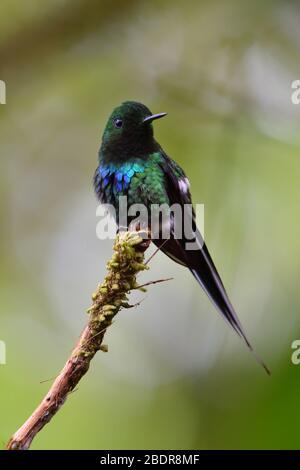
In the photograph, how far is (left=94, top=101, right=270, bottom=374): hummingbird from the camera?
3.47 meters

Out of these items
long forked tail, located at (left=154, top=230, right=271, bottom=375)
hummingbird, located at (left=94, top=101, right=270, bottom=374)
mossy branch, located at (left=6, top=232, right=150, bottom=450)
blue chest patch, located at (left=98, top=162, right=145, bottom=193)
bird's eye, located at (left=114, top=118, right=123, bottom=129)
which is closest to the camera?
mossy branch, located at (left=6, top=232, right=150, bottom=450)

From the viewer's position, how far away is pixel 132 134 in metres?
3.62

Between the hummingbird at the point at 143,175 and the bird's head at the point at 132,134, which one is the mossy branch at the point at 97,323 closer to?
the hummingbird at the point at 143,175

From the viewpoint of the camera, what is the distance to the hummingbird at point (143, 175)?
3469 mm

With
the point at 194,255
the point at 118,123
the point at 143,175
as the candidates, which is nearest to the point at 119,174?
the point at 143,175

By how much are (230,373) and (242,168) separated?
122cm

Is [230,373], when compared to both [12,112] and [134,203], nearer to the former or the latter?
[134,203]

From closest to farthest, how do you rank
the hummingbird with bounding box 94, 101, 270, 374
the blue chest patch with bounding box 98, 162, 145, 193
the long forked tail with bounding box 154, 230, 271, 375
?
the long forked tail with bounding box 154, 230, 271, 375
the hummingbird with bounding box 94, 101, 270, 374
the blue chest patch with bounding box 98, 162, 145, 193

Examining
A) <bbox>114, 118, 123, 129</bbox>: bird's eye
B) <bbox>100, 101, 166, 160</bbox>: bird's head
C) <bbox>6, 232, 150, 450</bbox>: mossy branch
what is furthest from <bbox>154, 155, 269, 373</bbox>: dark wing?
<bbox>6, 232, 150, 450</bbox>: mossy branch

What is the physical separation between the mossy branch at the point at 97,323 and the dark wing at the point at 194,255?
27.5 inches

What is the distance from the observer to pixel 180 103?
4.09 m

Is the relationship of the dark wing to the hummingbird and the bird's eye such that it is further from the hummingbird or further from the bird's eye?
the bird's eye

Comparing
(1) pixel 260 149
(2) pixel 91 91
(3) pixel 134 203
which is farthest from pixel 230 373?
(2) pixel 91 91

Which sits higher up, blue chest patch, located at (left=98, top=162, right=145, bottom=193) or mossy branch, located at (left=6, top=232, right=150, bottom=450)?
blue chest patch, located at (left=98, top=162, right=145, bottom=193)
